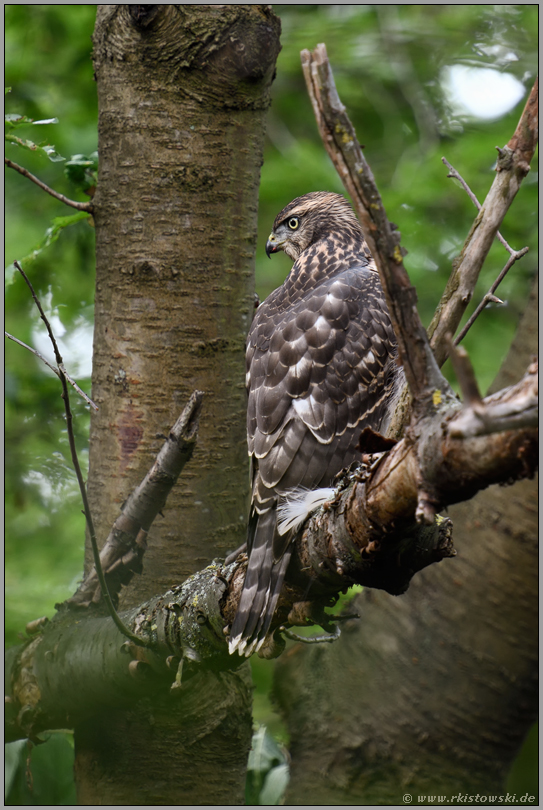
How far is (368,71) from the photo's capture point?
4.52 metres

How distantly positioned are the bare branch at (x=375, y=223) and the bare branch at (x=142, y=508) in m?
0.75

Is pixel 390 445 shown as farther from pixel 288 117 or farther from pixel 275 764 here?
pixel 288 117

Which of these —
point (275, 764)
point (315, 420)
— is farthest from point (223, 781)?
point (315, 420)

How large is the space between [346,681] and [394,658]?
0.99 ft

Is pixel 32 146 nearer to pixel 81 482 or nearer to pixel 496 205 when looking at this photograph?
pixel 81 482

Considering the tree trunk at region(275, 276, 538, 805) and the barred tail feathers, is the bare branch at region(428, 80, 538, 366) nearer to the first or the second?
the barred tail feathers

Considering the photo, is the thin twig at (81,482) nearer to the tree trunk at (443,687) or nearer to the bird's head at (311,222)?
the bird's head at (311,222)

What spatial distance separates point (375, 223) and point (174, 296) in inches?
56.0

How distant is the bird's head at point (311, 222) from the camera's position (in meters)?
3.10

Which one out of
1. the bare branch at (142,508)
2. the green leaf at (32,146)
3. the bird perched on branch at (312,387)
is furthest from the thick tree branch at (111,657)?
the green leaf at (32,146)

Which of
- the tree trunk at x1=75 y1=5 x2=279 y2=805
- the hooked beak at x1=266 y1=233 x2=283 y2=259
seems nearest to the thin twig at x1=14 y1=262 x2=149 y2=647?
the tree trunk at x1=75 y1=5 x2=279 y2=805

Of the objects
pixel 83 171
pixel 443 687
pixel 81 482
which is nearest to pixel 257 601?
pixel 81 482

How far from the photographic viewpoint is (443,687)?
3469 mm

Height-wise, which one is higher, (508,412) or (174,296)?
(174,296)
